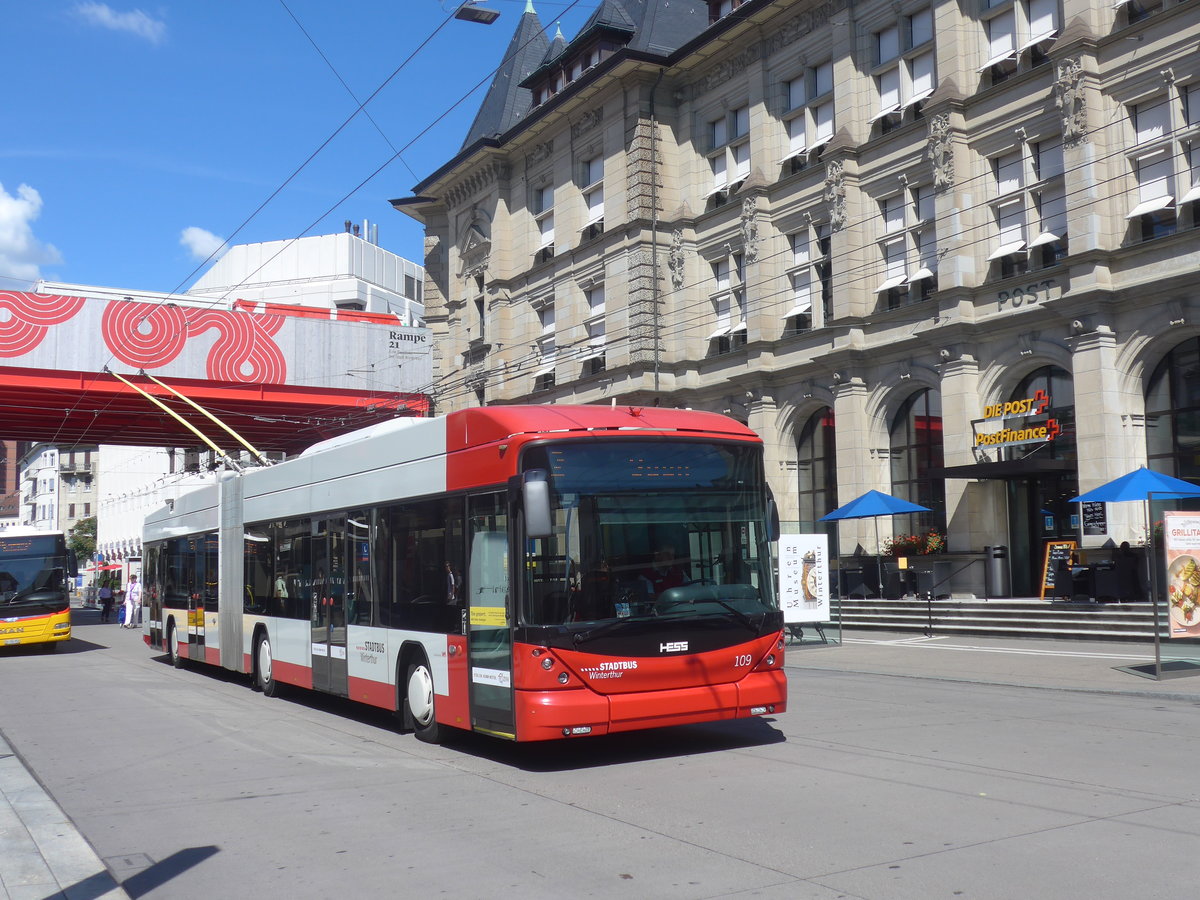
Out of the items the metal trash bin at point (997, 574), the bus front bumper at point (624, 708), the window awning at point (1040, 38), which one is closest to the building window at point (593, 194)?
the window awning at point (1040, 38)

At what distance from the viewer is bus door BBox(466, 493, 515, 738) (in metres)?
9.80

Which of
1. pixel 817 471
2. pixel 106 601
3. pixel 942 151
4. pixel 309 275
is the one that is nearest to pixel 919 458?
pixel 817 471

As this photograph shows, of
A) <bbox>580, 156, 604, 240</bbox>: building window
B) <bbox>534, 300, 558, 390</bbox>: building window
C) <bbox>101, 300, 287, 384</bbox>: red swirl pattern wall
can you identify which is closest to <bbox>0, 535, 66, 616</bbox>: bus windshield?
<bbox>101, 300, 287, 384</bbox>: red swirl pattern wall

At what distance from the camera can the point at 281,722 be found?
1363 cm

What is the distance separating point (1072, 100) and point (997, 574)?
10116 mm

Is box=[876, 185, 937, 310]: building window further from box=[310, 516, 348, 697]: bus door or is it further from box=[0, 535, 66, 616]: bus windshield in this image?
box=[0, 535, 66, 616]: bus windshield

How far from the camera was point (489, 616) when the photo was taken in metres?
10.1

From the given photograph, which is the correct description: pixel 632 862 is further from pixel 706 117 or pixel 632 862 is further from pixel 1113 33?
pixel 706 117

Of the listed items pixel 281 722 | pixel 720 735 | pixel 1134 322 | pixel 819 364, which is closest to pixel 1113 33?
pixel 1134 322

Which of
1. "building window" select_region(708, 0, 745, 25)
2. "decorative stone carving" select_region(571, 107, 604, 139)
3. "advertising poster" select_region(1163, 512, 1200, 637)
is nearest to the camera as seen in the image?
"advertising poster" select_region(1163, 512, 1200, 637)

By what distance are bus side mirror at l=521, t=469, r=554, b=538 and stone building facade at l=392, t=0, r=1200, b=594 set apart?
1736 cm

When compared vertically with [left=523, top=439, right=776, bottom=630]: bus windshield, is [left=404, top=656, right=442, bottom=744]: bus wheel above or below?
below

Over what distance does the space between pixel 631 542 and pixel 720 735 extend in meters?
2.78

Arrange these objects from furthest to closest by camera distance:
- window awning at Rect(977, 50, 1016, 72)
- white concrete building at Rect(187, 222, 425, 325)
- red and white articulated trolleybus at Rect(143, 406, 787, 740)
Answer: white concrete building at Rect(187, 222, 425, 325) → window awning at Rect(977, 50, 1016, 72) → red and white articulated trolleybus at Rect(143, 406, 787, 740)
